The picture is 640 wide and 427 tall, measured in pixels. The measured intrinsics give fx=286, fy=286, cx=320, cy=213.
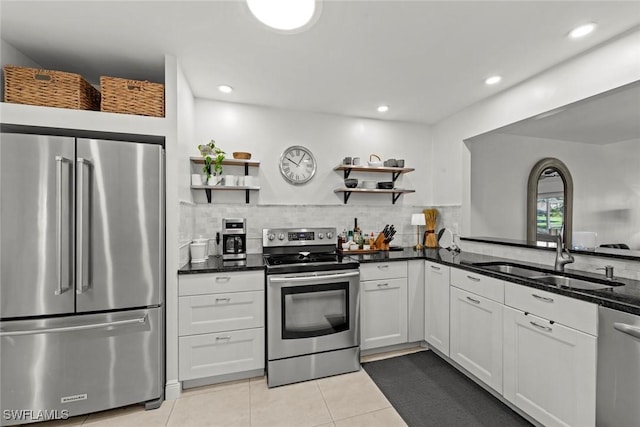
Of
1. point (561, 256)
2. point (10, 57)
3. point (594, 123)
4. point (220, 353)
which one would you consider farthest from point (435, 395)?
point (10, 57)

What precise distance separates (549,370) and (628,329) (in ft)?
1.70

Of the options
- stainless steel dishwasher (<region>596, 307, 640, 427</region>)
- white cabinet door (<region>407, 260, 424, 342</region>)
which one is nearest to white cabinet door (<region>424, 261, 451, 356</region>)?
white cabinet door (<region>407, 260, 424, 342</region>)

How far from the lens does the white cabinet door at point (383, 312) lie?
103 inches

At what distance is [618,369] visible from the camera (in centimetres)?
135

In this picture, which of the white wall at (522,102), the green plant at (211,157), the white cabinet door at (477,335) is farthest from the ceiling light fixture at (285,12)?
the white cabinet door at (477,335)

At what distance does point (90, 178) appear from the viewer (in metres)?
1.85

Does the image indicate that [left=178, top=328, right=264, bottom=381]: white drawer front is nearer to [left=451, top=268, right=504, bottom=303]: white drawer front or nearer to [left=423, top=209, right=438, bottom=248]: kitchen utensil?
[left=451, top=268, right=504, bottom=303]: white drawer front

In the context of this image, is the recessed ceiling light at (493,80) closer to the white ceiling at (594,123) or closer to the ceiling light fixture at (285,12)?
the white ceiling at (594,123)

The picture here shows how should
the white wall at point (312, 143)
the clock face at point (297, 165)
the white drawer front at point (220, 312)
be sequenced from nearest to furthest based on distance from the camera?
1. the white drawer front at point (220, 312)
2. the white wall at point (312, 143)
3. the clock face at point (297, 165)

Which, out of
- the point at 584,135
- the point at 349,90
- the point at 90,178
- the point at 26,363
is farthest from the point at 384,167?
the point at 26,363

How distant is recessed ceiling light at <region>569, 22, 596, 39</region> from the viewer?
1698 mm

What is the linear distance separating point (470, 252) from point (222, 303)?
8.32ft

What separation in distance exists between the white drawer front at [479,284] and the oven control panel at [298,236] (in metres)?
1.20

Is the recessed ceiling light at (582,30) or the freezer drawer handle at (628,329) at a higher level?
the recessed ceiling light at (582,30)
